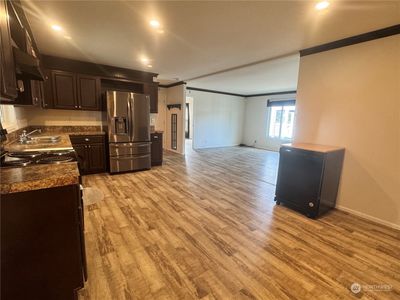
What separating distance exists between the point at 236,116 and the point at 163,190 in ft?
21.7

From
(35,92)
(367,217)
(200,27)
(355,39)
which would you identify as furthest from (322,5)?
(35,92)

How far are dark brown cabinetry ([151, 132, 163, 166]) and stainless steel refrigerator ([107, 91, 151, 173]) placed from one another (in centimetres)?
48

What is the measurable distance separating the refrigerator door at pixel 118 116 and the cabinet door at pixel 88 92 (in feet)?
1.81

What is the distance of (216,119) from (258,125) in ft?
6.47

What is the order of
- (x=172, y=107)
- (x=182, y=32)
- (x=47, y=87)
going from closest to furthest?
(x=182, y=32) < (x=47, y=87) < (x=172, y=107)

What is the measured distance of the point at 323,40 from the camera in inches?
110

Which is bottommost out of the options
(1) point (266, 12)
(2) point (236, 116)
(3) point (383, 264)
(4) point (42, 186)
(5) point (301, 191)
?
(3) point (383, 264)

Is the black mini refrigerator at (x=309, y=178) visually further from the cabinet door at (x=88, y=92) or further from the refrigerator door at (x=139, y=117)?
the cabinet door at (x=88, y=92)

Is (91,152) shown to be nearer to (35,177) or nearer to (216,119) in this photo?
(35,177)

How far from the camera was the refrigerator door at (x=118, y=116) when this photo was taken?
4.06 m

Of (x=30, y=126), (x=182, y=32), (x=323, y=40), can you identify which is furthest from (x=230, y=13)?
(x=30, y=126)

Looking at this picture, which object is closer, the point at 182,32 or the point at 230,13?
the point at 230,13

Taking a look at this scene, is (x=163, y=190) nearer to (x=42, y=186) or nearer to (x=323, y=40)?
(x=42, y=186)

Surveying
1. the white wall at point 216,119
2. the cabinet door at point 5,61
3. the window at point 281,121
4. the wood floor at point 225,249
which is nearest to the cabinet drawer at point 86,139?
the wood floor at point 225,249
